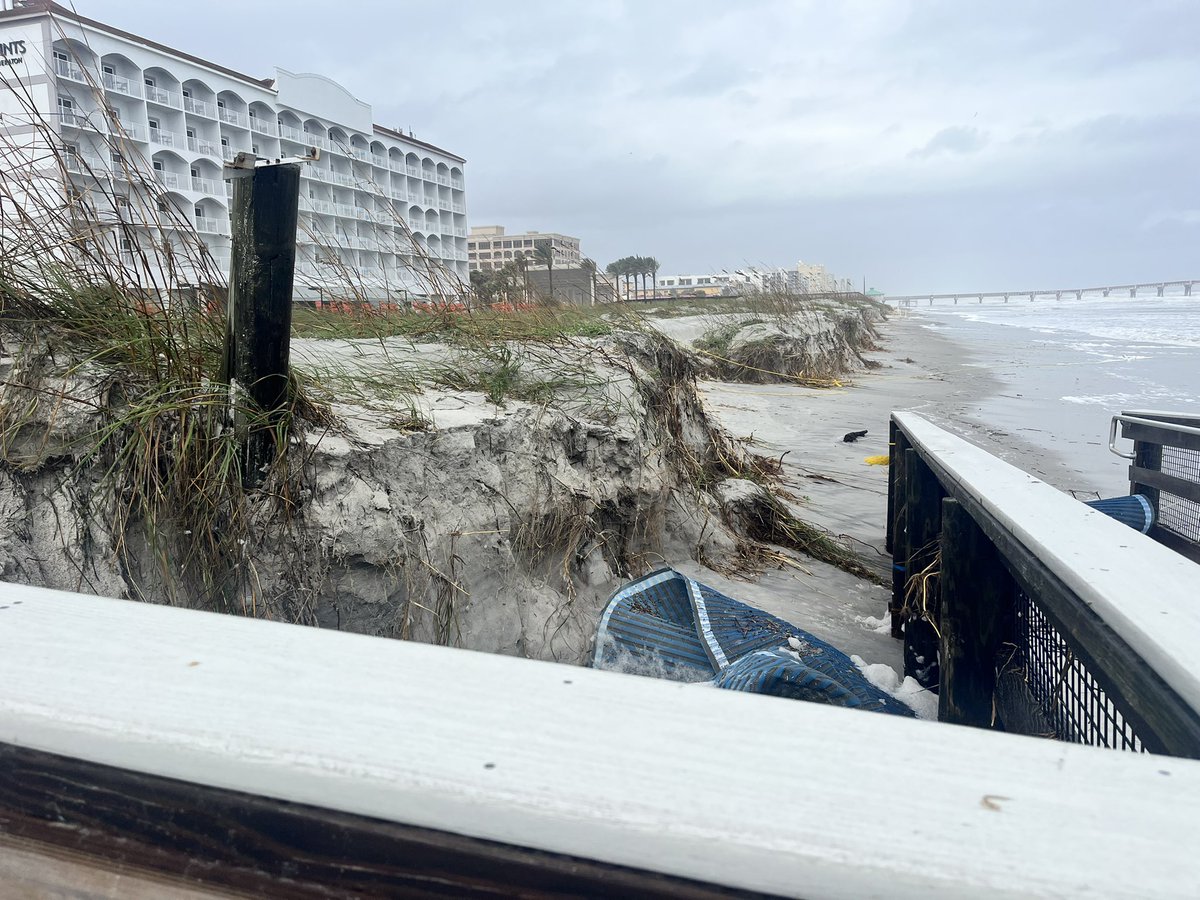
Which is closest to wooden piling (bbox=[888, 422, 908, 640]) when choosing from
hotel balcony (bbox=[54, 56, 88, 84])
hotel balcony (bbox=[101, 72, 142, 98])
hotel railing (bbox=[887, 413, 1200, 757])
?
hotel railing (bbox=[887, 413, 1200, 757])

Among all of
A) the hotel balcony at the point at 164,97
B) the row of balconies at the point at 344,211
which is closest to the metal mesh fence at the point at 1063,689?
the row of balconies at the point at 344,211

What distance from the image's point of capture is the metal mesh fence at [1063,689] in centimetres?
123

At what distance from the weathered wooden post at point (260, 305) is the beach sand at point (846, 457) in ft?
8.20

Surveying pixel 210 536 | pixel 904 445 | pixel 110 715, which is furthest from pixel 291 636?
pixel 904 445

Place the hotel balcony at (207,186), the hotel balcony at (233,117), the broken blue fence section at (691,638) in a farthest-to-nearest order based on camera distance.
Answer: the hotel balcony at (233,117) < the hotel balcony at (207,186) < the broken blue fence section at (691,638)

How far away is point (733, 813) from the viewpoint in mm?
491

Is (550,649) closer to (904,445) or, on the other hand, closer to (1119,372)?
(904,445)

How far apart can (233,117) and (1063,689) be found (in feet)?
147

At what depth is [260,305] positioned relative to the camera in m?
2.44

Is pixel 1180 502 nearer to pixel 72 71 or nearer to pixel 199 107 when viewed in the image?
pixel 72 71

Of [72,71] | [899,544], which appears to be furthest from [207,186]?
[899,544]

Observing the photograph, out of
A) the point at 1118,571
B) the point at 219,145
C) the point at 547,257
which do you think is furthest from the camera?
the point at 219,145

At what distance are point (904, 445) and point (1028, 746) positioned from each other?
3.32 metres

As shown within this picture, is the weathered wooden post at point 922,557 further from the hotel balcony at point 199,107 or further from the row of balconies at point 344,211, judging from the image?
the hotel balcony at point 199,107
